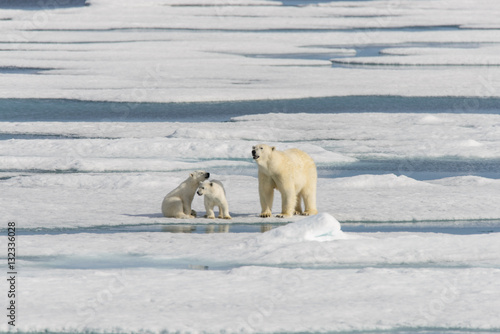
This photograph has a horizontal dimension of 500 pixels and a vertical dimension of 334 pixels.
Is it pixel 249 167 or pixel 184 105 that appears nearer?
pixel 249 167

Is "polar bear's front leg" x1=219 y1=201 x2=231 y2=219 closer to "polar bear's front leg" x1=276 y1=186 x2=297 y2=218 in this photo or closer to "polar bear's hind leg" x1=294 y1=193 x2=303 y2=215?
"polar bear's front leg" x1=276 y1=186 x2=297 y2=218

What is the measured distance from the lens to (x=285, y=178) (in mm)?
7332

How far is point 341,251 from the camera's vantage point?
244 inches

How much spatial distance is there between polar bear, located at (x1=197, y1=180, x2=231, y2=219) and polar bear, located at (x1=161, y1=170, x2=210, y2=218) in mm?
198

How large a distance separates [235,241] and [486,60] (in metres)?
15.1

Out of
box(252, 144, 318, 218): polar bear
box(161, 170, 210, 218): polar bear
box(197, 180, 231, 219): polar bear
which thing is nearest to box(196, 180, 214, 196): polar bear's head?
box(197, 180, 231, 219): polar bear

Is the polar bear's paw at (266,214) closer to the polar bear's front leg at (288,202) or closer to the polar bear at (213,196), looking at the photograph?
the polar bear's front leg at (288,202)

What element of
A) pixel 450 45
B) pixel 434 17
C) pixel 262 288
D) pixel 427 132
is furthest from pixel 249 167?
pixel 434 17

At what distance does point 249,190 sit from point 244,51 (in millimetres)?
14494

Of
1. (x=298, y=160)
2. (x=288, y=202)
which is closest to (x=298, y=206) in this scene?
(x=288, y=202)

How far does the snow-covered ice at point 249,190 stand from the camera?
5.09 meters

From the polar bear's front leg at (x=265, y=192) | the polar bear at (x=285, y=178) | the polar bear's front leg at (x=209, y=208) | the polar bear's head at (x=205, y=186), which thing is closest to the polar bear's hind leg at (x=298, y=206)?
the polar bear at (x=285, y=178)

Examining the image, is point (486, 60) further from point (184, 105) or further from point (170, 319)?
point (170, 319)

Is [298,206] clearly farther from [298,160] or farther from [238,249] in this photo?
[238,249]
